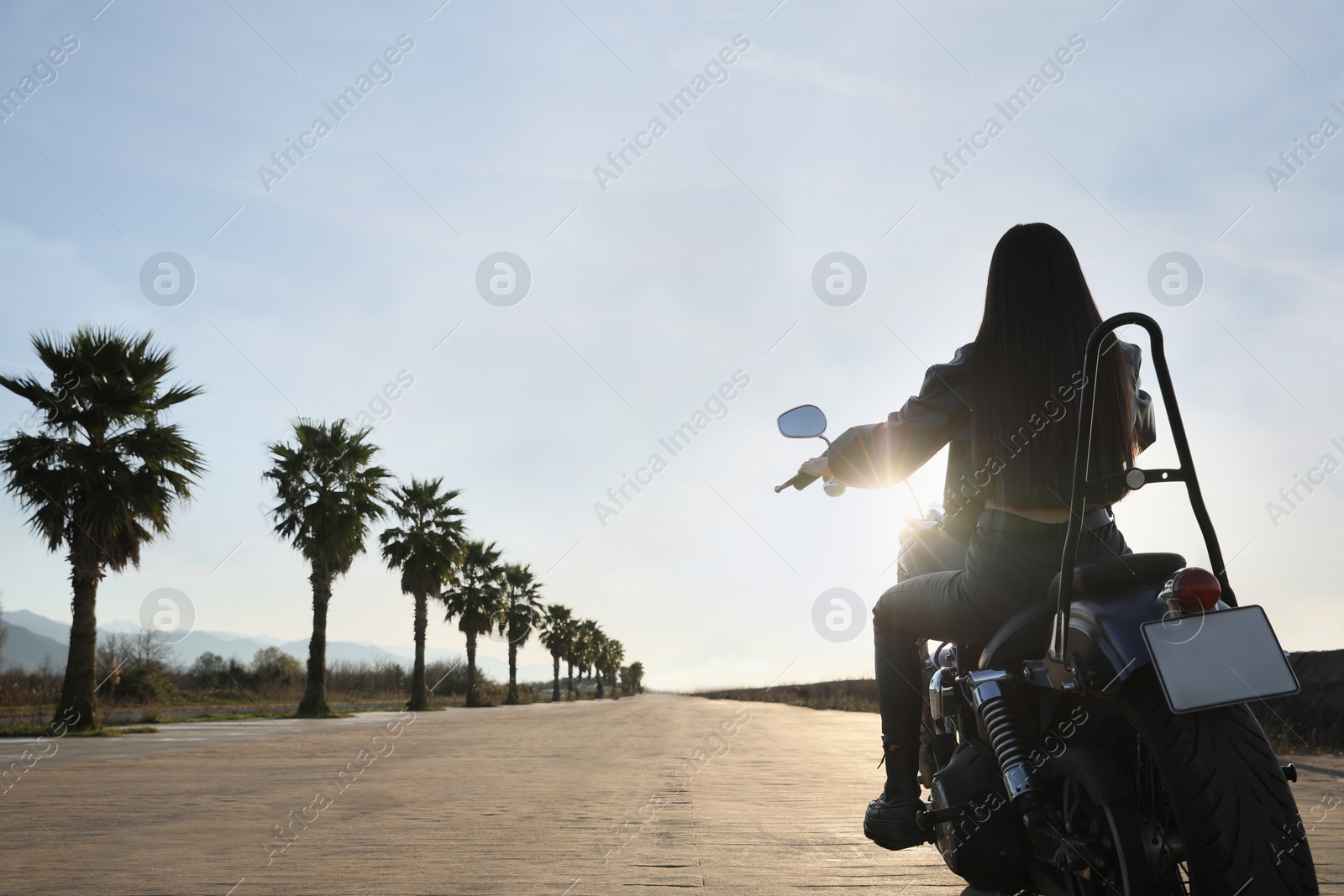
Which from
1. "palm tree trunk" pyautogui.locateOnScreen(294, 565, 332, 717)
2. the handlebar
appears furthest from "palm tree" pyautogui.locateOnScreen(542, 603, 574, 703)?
the handlebar

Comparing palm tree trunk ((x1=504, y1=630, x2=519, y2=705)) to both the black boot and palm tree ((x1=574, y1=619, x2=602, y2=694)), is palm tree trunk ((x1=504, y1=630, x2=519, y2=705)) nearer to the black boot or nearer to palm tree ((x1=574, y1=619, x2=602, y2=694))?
palm tree ((x1=574, y1=619, x2=602, y2=694))

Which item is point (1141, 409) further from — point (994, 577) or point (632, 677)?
point (632, 677)

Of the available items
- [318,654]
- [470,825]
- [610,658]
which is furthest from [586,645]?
[470,825]

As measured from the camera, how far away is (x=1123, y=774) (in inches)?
75.4

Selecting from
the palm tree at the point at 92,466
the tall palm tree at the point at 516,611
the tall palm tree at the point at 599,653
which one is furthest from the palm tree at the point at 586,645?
the palm tree at the point at 92,466

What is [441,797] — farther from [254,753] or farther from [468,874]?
[254,753]

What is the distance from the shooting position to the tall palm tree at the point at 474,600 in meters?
48.9

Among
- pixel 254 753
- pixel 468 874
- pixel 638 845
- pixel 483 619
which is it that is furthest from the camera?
pixel 483 619

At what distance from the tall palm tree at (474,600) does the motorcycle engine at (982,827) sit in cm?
4764

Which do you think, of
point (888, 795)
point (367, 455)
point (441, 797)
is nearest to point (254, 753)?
point (441, 797)

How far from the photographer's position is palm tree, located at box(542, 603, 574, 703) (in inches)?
2963

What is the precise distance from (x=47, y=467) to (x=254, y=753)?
10.9m

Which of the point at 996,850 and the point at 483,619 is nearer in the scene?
the point at 996,850

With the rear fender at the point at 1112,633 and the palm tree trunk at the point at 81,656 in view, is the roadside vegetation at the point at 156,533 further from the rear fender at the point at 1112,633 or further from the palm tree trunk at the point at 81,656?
the rear fender at the point at 1112,633
